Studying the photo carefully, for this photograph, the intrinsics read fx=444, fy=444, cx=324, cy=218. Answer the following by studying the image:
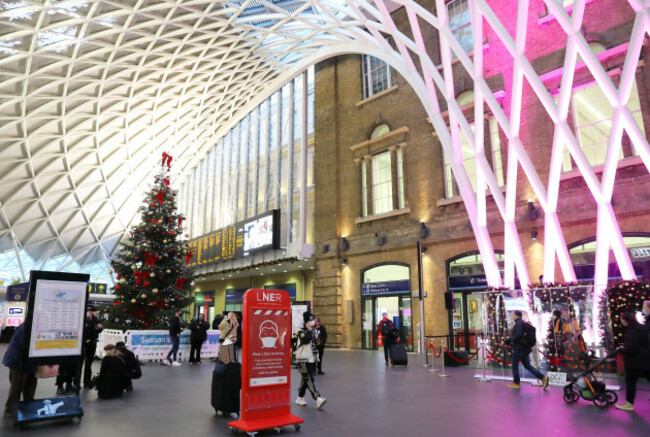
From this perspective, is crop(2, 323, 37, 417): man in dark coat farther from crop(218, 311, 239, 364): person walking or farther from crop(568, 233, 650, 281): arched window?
crop(568, 233, 650, 281): arched window

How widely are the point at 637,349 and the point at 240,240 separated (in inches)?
1008

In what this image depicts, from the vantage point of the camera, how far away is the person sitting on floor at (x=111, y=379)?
8.65 metres

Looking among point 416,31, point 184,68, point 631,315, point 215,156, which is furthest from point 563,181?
point 215,156

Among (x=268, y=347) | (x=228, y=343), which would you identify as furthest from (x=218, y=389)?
(x=268, y=347)

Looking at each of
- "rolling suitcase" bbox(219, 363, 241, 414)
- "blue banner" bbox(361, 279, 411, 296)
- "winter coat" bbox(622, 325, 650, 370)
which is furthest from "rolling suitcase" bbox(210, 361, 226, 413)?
"blue banner" bbox(361, 279, 411, 296)

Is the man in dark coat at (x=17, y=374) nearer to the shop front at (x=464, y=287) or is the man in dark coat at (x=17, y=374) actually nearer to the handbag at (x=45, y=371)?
the handbag at (x=45, y=371)

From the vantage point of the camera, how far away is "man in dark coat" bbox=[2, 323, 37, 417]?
6.79 m

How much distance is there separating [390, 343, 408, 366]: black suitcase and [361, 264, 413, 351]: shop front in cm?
552

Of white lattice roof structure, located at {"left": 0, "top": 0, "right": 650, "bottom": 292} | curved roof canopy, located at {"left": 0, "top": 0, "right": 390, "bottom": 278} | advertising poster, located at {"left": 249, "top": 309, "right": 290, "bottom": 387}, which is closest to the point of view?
advertising poster, located at {"left": 249, "top": 309, "right": 290, "bottom": 387}

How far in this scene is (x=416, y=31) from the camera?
1625 centimetres

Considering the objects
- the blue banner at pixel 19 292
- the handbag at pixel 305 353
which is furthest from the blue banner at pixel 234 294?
the handbag at pixel 305 353

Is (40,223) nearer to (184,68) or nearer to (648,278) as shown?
(184,68)

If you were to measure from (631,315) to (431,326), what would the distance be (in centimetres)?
1177

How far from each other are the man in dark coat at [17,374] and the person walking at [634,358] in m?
9.46
